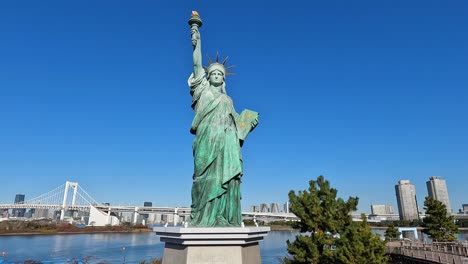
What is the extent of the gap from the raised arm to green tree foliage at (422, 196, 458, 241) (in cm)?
1997

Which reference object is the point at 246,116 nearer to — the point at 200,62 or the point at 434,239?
the point at 200,62

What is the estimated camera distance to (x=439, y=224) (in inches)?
783

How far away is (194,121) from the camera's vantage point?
21.1 ft

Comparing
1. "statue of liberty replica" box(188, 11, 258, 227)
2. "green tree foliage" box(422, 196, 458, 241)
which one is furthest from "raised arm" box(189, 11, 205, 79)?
"green tree foliage" box(422, 196, 458, 241)

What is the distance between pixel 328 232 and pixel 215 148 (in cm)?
845

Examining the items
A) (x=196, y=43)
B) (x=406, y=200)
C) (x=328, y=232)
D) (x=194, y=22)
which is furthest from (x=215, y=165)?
(x=406, y=200)

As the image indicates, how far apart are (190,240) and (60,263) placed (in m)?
24.7

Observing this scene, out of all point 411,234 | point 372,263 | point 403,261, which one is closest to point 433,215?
point 403,261

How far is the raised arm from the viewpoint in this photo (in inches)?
263

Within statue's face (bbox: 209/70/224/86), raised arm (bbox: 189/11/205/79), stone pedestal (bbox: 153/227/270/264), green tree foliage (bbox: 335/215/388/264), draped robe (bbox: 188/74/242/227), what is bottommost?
green tree foliage (bbox: 335/215/388/264)

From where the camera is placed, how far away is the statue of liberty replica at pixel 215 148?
5.88 meters

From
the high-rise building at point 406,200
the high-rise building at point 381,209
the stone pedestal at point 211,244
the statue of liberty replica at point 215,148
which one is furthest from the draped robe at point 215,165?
the high-rise building at point 381,209

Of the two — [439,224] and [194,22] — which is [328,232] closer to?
[194,22]

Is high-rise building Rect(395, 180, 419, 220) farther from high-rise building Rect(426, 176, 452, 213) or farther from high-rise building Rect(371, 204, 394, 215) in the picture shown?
high-rise building Rect(371, 204, 394, 215)
